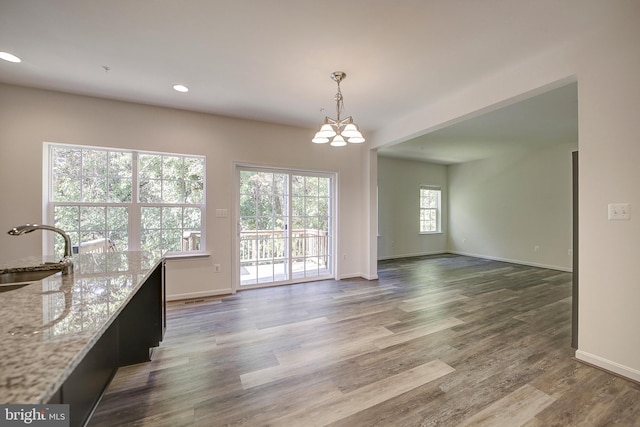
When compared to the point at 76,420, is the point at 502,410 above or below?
below

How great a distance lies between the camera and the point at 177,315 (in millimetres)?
3160

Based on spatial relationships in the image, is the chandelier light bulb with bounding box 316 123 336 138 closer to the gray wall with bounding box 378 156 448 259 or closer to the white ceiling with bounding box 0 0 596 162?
the white ceiling with bounding box 0 0 596 162

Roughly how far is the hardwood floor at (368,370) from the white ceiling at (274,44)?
8.83ft

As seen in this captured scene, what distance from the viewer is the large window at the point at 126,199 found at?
3273 millimetres

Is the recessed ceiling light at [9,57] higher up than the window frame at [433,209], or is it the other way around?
the recessed ceiling light at [9,57]

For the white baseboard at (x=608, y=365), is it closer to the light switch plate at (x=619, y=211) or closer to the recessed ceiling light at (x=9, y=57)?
the light switch plate at (x=619, y=211)

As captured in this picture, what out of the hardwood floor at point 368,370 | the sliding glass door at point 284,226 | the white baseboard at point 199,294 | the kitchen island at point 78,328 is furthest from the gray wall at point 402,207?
the kitchen island at point 78,328

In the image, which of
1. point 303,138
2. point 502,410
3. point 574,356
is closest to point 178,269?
point 303,138

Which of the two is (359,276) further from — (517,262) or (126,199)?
(517,262)

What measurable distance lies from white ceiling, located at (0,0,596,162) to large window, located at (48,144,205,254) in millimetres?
823

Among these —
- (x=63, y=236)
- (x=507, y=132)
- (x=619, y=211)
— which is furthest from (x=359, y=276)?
(x=63, y=236)

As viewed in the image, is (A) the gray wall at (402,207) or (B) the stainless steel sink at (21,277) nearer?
(B) the stainless steel sink at (21,277)

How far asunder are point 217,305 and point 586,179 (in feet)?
13.5

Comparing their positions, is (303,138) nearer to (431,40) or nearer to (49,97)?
(431,40)
